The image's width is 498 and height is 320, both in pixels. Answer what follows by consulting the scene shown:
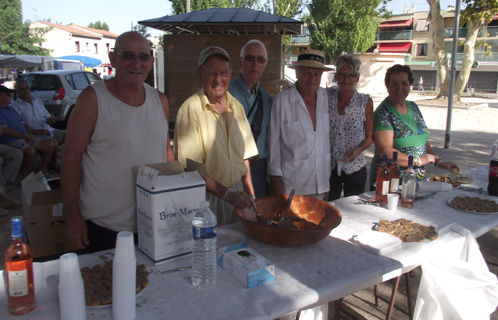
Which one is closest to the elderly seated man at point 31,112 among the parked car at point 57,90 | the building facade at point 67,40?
the parked car at point 57,90

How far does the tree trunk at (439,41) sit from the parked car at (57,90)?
490 inches

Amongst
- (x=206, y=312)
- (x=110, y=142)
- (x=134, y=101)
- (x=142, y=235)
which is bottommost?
(x=206, y=312)

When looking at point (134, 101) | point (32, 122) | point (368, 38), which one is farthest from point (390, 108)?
point (368, 38)

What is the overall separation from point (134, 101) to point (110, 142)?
0.84ft

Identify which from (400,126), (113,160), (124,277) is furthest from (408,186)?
(124,277)

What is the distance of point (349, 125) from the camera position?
2.94 meters

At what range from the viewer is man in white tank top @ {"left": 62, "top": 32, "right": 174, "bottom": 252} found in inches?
70.8

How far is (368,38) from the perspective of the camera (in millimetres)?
29656

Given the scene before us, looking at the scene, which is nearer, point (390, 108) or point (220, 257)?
point (220, 257)

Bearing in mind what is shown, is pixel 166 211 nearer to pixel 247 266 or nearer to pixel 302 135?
pixel 247 266

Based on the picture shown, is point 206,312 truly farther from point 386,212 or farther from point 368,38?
point 368,38

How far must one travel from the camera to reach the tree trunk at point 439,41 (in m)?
14.3

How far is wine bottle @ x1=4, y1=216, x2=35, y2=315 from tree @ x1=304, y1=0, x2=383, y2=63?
29.8 m

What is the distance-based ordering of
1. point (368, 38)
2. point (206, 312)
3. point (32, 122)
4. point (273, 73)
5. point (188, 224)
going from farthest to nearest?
point (368, 38), point (273, 73), point (32, 122), point (188, 224), point (206, 312)
